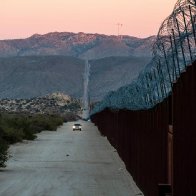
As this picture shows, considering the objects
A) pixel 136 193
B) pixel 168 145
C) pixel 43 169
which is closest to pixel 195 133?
pixel 168 145

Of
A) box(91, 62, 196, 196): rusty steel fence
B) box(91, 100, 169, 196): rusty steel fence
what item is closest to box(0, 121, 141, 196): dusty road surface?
box(91, 100, 169, 196): rusty steel fence

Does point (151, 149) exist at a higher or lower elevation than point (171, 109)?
lower

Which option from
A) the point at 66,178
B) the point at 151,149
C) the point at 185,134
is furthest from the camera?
the point at 66,178

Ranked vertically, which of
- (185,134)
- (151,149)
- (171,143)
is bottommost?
(151,149)

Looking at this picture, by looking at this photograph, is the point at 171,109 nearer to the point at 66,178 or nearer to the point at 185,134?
the point at 185,134

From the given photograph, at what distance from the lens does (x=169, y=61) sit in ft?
39.9

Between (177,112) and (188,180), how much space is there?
1.77 metres

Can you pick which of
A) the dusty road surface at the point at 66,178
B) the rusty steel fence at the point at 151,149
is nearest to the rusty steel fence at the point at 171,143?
the rusty steel fence at the point at 151,149

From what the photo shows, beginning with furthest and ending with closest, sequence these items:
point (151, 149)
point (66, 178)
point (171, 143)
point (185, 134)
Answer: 1. point (66, 178)
2. point (151, 149)
3. point (171, 143)
4. point (185, 134)

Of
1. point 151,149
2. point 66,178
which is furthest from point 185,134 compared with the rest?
point 66,178

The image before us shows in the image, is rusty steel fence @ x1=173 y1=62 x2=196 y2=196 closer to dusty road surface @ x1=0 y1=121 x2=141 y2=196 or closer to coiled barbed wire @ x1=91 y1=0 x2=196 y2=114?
coiled barbed wire @ x1=91 y1=0 x2=196 y2=114

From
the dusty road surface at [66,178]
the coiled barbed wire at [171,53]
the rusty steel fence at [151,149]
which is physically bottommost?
the dusty road surface at [66,178]

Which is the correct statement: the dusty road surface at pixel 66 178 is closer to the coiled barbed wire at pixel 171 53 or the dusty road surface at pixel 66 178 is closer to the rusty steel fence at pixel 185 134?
the coiled barbed wire at pixel 171 53

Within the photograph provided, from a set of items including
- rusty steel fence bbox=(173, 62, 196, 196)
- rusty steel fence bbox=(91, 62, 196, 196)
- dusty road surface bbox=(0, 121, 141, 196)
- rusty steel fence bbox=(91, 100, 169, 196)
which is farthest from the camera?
dusty road surface bbox=(0, 121, 141, 196)
